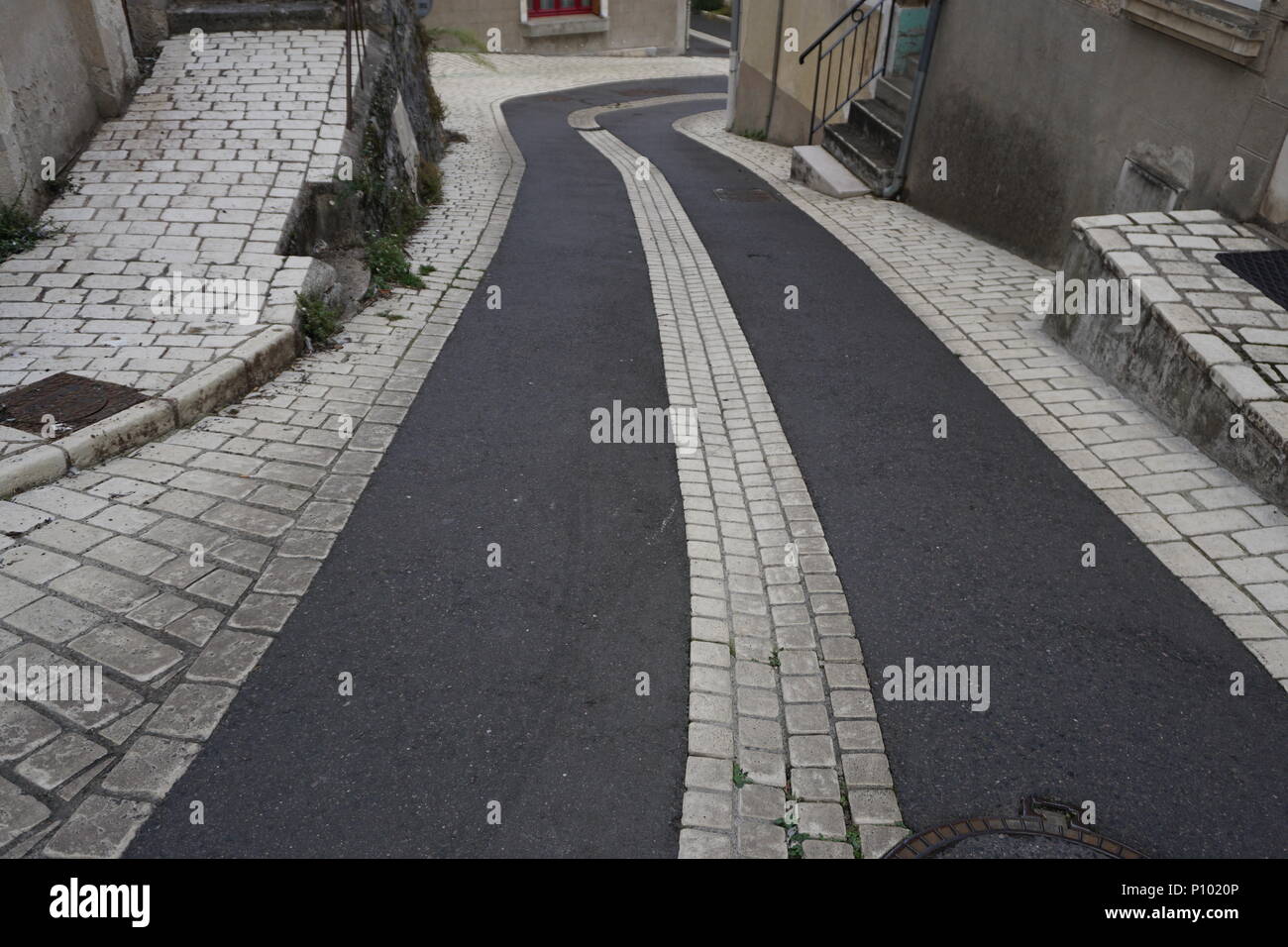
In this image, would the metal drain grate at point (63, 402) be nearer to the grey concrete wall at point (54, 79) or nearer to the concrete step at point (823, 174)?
the grey concrete wall at point (54, 79)

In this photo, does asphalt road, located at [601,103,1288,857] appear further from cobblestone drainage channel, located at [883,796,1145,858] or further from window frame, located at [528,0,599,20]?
window frame, located at [528,0,599,20]

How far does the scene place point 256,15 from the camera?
11891 millimetres

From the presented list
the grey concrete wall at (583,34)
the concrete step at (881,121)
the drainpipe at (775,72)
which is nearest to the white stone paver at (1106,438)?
the concrete step at (881,121)

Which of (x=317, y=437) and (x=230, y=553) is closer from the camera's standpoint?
(x=230, y=553)

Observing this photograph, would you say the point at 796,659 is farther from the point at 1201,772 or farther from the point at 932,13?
the point at 932,13

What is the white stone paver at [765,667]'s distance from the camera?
333 centimetres

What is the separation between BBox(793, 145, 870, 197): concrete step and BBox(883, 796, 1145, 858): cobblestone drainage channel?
11412 mm

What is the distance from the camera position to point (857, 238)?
10.9 meters

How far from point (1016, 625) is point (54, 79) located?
9.99 m

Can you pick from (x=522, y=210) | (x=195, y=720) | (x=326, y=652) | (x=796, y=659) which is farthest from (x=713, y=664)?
(x=522, y=210)

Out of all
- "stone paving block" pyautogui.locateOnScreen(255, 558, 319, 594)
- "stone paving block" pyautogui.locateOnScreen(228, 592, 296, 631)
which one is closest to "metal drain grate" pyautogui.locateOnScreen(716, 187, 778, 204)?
"stone paving block" pyautogui.locateOnScreen(255, 558, 319, 594)

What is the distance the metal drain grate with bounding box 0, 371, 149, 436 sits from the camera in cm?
538

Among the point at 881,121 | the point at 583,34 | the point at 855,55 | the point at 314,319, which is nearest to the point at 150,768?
the point at 314,319
